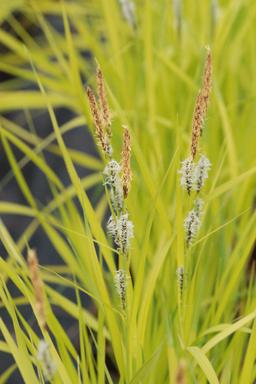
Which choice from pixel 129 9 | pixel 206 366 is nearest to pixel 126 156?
pixel 206 366

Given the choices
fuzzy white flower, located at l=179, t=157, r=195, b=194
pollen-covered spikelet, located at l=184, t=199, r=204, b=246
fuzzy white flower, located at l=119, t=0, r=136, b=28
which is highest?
fuzzy white flower, located at l=119, t=0, r=136, b=28

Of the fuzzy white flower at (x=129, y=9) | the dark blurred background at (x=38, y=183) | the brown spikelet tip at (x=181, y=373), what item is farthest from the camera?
the dark blurred background at (x=38, y=183)

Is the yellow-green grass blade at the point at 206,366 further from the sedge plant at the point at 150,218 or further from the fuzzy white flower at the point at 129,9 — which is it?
the fuzzy white flower at the point at 129,9

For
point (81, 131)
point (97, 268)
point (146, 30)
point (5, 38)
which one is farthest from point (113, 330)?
point (81, 131)

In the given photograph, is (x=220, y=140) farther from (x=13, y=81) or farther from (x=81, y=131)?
(x=13, y=81)

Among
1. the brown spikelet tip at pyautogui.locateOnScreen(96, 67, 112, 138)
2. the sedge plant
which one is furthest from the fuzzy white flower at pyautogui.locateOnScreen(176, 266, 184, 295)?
the brown spikelet tip at pyautogui.locateOnScreen(96, 67, 112, 138)

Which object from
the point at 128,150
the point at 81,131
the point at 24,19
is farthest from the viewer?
the point at 24,19

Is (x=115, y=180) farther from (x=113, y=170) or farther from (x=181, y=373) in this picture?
(x=181, y=373)

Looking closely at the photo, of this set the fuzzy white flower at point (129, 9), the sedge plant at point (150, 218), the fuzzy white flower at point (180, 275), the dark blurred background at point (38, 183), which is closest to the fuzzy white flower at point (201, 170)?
the sedge plant at point (150, 218)

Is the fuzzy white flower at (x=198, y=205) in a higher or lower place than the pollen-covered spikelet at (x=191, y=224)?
higher

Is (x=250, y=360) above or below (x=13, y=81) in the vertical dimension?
below

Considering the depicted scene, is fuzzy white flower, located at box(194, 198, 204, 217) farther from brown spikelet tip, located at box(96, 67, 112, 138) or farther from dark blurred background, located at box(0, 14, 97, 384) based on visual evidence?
dark blurred background, located at box(0, 14, 97, 384)
